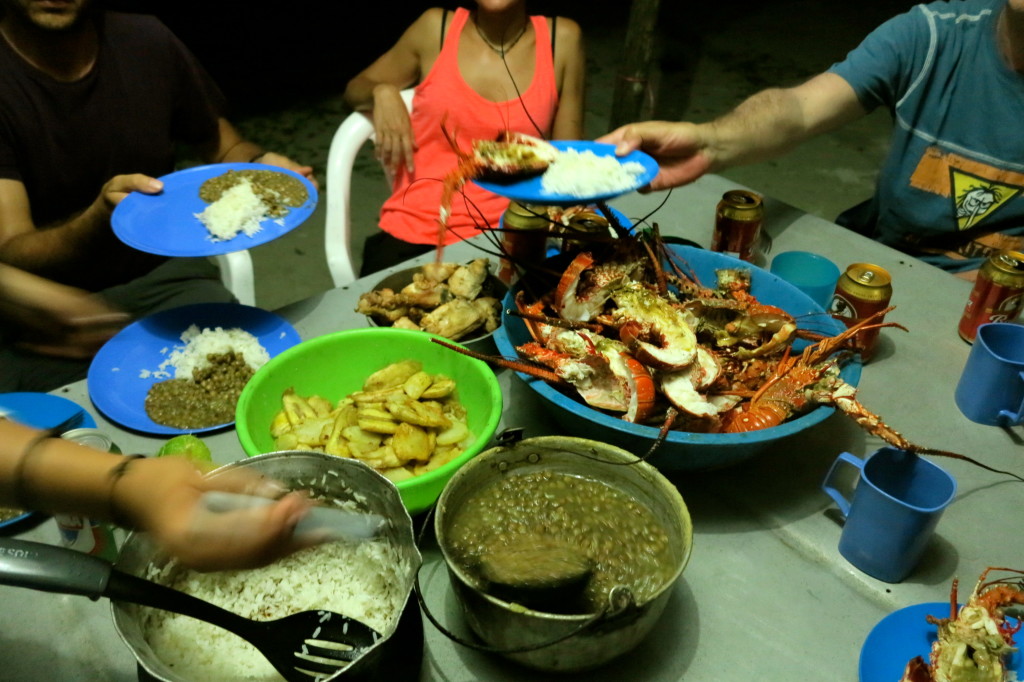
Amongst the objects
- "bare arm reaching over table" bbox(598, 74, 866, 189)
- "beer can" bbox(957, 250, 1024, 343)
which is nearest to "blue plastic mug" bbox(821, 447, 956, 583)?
"beer can" bbox(957, 250, 1024, 343)

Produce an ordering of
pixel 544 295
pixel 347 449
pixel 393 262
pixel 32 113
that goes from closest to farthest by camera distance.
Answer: pixel 347 449
pixel 544 295
pixel 32 113
pixel 393 262

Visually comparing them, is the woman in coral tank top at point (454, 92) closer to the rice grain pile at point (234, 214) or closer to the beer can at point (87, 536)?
the rice grain pile at point (234, 214)

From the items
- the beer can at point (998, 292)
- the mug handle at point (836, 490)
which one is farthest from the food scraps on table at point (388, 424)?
the beer can at point (998, 292)

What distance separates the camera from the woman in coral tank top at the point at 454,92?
248 cm

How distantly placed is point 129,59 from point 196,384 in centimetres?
143

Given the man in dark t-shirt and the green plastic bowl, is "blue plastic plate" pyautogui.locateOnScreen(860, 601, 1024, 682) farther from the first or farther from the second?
the man in dark t-shirt

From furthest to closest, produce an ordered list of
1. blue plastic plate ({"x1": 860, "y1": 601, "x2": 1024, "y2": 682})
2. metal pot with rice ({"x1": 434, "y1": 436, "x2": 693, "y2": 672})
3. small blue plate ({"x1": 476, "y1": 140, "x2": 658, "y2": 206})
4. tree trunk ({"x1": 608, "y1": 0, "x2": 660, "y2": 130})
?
tree trunk ({"x1": 608, "y1": 0, "x2": 660, "y2": 130}), small blue plate ({"x1": 476, "y1": 140, "x2": 658, "y2": 206}), blue plastic plate ({"x1": 860, "y1": 601, "x2": 1024, "y2": 682}), metal pot with rice ({"x1": 434, "y1": 436, "x2": 693, "y2": 672})

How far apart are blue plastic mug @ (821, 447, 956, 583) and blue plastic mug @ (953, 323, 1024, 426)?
415mm

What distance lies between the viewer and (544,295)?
1.56 m

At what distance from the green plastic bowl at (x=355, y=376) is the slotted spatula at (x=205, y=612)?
246mm

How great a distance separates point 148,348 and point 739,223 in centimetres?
155

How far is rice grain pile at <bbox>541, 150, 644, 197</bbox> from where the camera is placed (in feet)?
4.59

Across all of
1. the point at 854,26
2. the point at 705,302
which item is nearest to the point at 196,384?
the point at 705,302

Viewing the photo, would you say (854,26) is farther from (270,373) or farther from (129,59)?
(270,373)
